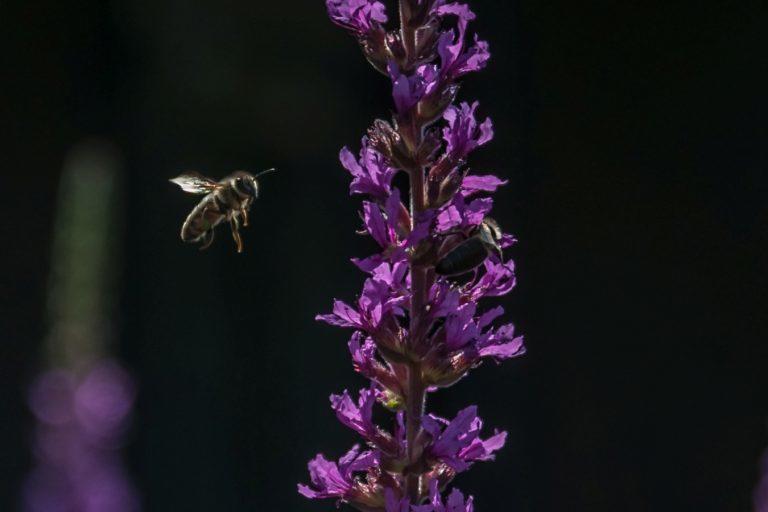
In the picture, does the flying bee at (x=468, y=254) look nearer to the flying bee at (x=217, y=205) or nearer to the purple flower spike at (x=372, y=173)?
the purple flower spike at (x=372, y=173)

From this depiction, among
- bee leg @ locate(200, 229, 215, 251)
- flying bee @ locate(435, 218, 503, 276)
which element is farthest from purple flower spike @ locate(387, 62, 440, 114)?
bee leg @ locate(200, 229, 215, 251)

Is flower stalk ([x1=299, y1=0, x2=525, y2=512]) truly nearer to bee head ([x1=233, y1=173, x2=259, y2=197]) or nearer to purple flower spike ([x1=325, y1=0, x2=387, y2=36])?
purple flower spike ([x1=325, y1=0, x2=387, y2=36])

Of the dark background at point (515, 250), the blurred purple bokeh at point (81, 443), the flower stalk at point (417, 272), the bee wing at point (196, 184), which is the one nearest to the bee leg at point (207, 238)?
the bee wing at point (196, 184)

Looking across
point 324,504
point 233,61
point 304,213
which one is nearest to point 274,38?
point 233,61

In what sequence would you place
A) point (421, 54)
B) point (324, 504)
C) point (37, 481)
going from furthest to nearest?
point (324, 504) → point (37, 481) → point (421, 54)

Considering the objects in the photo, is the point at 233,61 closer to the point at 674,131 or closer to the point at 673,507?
the point at 674,131

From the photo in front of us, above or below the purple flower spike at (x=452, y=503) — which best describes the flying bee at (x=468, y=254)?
above
